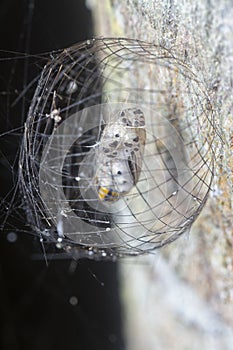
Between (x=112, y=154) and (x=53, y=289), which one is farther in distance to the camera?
(x=53, y=289)

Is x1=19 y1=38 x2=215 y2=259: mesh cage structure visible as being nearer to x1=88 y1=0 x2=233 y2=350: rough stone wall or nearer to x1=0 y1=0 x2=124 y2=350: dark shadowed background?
x1=88 y1=0 x2=233 y2=350: rough stone wall

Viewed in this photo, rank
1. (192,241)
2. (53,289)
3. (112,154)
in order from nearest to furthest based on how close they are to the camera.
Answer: (112,154)
(192,241)
(53,289)

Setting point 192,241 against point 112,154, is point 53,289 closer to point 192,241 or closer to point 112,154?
point 192,241

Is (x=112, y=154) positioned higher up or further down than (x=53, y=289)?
higher up

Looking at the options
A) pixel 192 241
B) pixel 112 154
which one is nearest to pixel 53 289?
pixel 192 241

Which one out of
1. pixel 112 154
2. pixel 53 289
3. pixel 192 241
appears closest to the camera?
pixel 112 154

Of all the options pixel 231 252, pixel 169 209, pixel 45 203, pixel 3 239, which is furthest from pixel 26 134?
pixel 3 239

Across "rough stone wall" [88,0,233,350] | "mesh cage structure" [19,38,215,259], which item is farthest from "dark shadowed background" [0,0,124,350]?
"mesh cage structure" [19,38,215,259]
